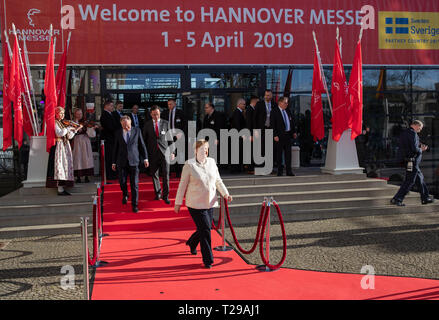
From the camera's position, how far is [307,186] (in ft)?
34.4

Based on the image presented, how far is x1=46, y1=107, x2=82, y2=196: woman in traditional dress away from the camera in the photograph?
9164mm

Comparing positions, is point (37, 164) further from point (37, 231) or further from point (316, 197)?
point (316, 197)

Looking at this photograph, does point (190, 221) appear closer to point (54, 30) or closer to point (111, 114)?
point (111, 114)

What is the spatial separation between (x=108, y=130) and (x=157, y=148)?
78.6 inches

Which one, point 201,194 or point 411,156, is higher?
point 411,156

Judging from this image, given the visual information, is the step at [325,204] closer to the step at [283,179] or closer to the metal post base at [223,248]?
the step at [283,179]

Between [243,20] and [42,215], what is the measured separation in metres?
7.88

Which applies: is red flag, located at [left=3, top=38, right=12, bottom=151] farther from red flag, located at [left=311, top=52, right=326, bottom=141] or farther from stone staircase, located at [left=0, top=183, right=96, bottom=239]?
red flag, located at [left=311, top=52, right=326, bottom=141]

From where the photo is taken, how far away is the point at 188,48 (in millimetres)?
12781

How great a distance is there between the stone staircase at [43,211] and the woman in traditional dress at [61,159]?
29 cm

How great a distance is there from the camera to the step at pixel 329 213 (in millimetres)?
9109

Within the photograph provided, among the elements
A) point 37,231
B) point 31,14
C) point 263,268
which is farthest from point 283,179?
point 31,14

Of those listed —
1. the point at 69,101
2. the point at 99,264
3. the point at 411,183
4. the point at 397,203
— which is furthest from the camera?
the point at 69,101

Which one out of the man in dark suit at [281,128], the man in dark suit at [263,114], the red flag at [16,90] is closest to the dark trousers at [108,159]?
the red flag at [16,90]
